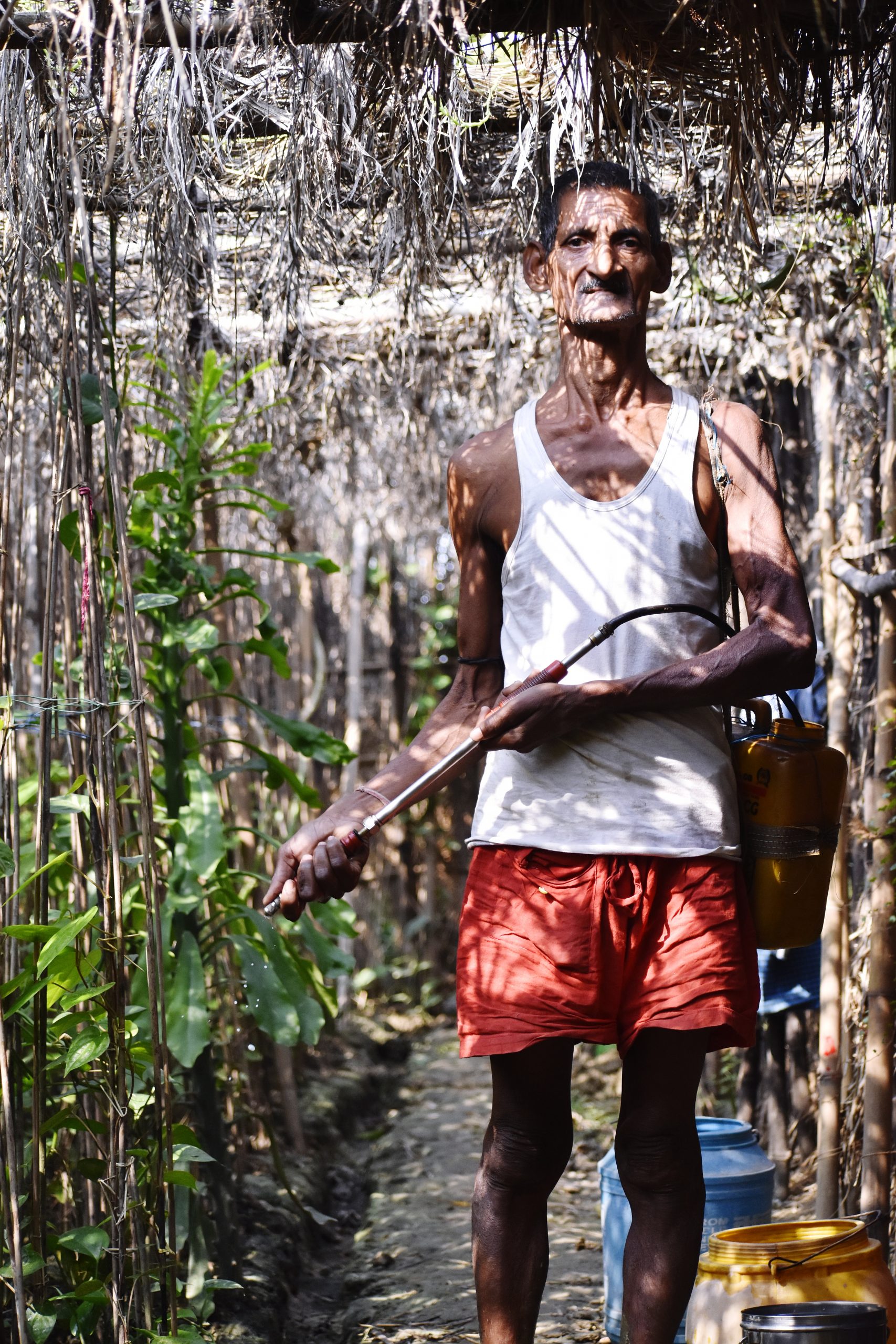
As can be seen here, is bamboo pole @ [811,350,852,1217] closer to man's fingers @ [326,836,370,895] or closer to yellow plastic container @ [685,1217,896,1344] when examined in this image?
yellow plastic container @ [685,1217,896,1344]

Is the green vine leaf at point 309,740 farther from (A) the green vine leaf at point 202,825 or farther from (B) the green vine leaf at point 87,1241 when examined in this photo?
(B) the green vine leaf at point 87,1241

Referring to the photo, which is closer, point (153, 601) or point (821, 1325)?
point (821, 1325)

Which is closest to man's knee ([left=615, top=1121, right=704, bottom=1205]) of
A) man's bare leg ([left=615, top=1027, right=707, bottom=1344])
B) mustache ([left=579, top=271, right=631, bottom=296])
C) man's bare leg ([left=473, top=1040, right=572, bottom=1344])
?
man's bare leg ([left=615, top=1027, right=707, bottom=1344])

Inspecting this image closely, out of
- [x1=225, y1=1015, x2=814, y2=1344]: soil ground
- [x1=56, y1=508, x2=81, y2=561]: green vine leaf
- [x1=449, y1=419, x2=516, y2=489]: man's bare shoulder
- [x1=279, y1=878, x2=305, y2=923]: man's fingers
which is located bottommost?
[x1=225, y1=1015, x2=814, y2=1344]: soil ground

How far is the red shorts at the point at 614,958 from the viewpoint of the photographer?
75.6 inches

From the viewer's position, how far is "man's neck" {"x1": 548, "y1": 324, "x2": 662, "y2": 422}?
2.16 metres

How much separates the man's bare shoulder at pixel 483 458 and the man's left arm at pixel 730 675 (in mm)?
443

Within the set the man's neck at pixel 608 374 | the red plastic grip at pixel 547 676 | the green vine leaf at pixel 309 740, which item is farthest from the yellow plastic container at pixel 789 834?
the green vine leaf at pixel 309 740

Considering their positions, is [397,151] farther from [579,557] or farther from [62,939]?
[62,939]

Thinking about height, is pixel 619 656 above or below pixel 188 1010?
above

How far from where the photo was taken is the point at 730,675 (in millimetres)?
1927

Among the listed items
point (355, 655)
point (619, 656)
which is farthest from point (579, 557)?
point (355, 655)

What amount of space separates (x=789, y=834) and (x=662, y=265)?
95 cm

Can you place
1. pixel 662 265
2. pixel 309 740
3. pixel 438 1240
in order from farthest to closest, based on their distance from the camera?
pixel 438 1240 < pixel 309 740 < pixel 662 265
